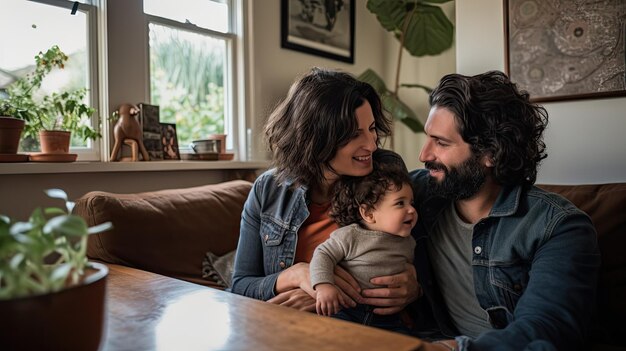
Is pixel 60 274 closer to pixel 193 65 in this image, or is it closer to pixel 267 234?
pixel 267 234

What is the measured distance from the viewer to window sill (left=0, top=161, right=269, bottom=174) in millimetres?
2088

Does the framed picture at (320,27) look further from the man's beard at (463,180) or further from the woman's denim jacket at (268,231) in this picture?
the man's beard at (463,180)

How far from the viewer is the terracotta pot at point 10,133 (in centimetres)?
204

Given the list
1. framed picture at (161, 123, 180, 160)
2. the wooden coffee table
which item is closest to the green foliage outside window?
framed picture at (161, 123, 180, 160)

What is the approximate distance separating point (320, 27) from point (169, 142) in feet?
4.71

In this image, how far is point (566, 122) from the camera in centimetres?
208

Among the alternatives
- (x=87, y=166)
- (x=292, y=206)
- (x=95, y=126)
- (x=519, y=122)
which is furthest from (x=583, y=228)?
(x=95, y=126)

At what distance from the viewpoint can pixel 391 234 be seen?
147 centimetres

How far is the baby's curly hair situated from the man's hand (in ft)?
0.74

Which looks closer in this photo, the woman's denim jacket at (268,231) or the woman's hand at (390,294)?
the woman's hand at (390,294)

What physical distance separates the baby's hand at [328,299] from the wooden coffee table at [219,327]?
13.3 inches

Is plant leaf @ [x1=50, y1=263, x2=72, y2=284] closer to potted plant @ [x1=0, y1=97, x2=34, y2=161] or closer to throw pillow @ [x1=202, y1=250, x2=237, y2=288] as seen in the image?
throw pillow @ [x1=202, y1=250, x2=237, y2=288]

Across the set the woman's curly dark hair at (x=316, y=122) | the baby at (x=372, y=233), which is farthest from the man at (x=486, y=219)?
the woman's curly dark hair at (x=316, y=122)

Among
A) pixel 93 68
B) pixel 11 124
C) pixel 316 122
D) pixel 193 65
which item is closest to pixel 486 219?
pixel 316 122
